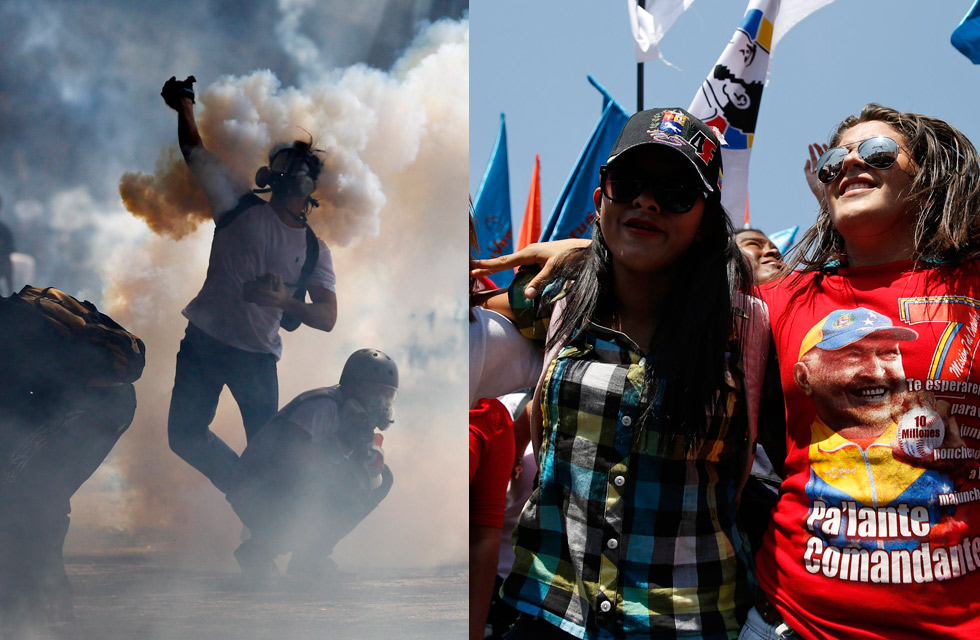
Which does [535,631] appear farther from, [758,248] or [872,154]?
[758,248]

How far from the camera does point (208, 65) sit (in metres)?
1.42

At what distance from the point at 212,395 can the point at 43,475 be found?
11.3 inches

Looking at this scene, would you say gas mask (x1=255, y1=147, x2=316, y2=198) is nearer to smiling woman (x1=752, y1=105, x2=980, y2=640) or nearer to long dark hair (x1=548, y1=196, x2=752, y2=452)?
Answer: long dark hair (x1=548, y1=196, x2=752, y2=452)

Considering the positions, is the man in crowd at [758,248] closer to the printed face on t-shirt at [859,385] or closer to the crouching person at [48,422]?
the printed face on t-shirt at [859,385]

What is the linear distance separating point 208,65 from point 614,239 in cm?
84

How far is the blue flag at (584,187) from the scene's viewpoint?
569cm

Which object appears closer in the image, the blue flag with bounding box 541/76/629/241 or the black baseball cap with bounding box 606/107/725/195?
the black baseball cap with bounding box 606/107/725/195

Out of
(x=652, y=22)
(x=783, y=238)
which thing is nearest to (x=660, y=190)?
(x=652, y=22)

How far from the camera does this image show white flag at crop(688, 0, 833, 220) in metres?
4.88

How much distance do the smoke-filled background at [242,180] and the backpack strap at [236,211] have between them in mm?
22

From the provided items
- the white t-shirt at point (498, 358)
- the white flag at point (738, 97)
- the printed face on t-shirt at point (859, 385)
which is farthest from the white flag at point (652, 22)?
the printed face on t-shirt at point (859, 385)

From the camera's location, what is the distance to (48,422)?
4.44 ft

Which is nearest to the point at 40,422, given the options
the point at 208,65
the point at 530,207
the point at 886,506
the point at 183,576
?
the point at 183,576

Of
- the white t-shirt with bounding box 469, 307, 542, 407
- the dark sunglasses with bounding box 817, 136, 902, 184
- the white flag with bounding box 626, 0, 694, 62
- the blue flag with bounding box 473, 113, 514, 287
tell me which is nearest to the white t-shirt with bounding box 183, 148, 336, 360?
the white t-shirt with bounding box 469, 307, 542, 407
